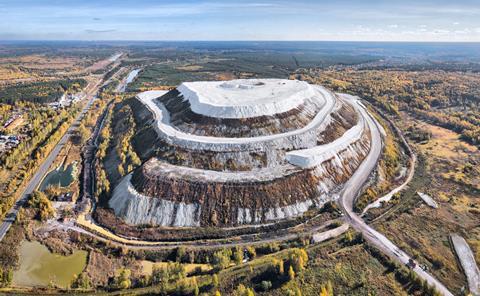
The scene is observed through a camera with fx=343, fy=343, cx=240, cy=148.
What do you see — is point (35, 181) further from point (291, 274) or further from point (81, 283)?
point (291, 274)

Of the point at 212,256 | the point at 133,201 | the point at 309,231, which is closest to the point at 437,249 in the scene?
the point at 309,231

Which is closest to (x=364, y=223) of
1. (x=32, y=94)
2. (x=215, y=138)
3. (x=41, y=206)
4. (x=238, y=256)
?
(x=238, y=256)

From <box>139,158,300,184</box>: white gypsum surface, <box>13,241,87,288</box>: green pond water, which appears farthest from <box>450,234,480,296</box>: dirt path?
<box>13,241,87,288</box>: green pond water

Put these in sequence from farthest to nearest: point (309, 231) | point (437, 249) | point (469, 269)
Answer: point (309, 231) → point (437, 249) → point (469, 269)

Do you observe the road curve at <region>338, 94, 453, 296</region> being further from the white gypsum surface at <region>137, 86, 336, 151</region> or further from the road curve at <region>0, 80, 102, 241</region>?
the road curve at <region>0, 80, 102, 241</region>

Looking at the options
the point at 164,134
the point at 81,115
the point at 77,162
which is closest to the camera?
the point at 164,134

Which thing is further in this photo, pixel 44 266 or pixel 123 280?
pixel 44 266

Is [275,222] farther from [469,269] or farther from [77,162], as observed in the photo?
[77,162]

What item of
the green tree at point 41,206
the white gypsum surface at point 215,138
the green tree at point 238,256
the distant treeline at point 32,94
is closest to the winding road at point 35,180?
the green tree at point 41,206
